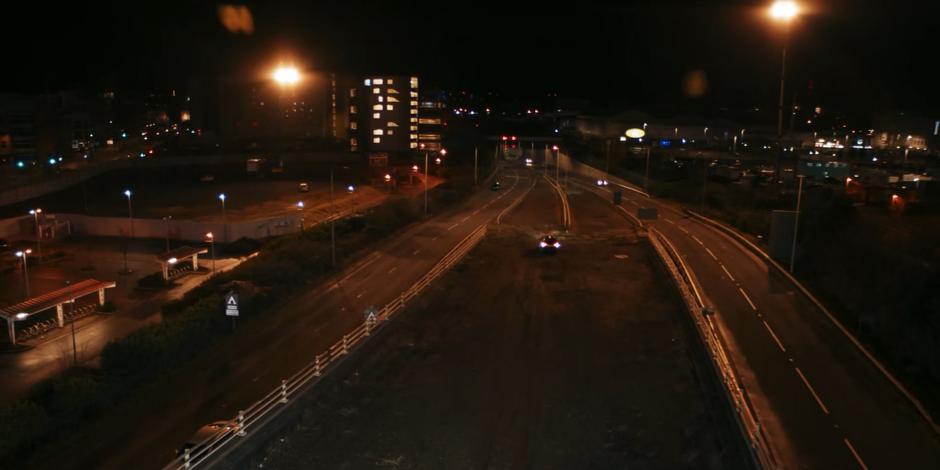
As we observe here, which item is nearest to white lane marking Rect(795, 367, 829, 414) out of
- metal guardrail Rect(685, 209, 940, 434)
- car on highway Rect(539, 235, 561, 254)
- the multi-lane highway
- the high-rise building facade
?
the multi-lane highway

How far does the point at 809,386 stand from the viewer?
15.0 metres

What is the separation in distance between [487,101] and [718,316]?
15273 centimetres

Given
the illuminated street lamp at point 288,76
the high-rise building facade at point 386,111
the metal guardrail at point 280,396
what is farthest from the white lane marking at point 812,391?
the illuminated street lamp at point 288,76

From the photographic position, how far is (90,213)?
5000 cm

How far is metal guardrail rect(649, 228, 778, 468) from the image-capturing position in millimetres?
11500

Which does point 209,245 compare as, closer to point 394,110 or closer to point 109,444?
point 109,444

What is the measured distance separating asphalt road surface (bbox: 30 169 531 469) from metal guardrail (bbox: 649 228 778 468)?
10.3 m

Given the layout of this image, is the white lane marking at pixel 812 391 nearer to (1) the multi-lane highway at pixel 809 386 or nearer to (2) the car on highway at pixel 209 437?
(1) the multi-lane highway at pixel 809 386

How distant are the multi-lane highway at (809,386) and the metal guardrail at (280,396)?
9.67 meters

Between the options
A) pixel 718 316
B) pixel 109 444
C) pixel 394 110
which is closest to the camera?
pixel 109 444

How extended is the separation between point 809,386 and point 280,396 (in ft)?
38.5

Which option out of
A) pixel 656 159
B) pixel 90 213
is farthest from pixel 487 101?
pixel 90 213

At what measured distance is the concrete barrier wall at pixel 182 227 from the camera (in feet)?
135

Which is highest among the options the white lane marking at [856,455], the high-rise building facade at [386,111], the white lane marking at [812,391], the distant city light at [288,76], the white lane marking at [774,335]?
the distant city light at [288,76]
